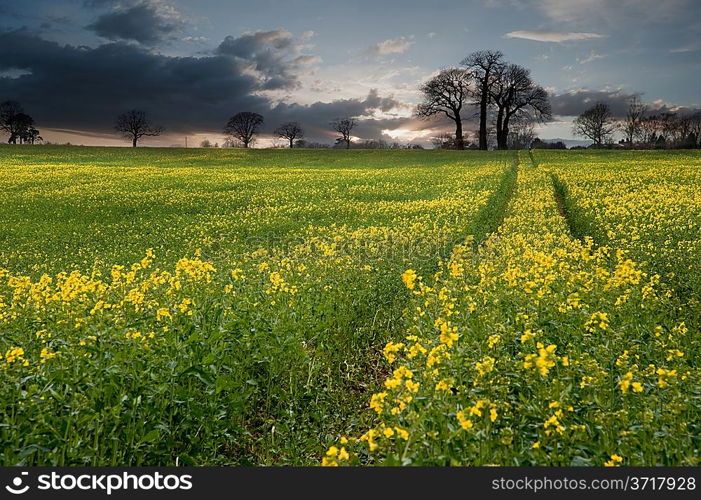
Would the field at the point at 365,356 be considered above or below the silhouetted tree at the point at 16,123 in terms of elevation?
below

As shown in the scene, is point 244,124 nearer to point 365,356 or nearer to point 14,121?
point 14,121

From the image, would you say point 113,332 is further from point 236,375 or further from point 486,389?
point 486,389

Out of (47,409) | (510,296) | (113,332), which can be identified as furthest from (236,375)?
(510,296)

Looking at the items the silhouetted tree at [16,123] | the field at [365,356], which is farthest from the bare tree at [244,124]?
the field at [365,356]

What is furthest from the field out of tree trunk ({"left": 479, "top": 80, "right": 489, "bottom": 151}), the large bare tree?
the large bare tree

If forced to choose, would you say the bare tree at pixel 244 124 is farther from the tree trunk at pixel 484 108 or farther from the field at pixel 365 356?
the field at pixel 365 356

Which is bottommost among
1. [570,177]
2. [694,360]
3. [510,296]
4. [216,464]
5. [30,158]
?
[216,464]

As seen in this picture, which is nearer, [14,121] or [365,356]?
[365,356]

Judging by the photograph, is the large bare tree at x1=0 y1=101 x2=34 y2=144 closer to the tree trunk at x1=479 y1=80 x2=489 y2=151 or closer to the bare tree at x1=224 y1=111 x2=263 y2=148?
the bare tree at x1=224 y1=111 x2=263 y2=148

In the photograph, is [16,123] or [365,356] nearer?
[365,356]

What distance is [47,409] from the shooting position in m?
5.04

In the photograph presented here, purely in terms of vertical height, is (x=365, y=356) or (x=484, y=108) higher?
(x=484, y=108)

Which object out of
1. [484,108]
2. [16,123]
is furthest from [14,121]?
[484,108]

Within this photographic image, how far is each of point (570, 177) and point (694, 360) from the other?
30.4 metres
